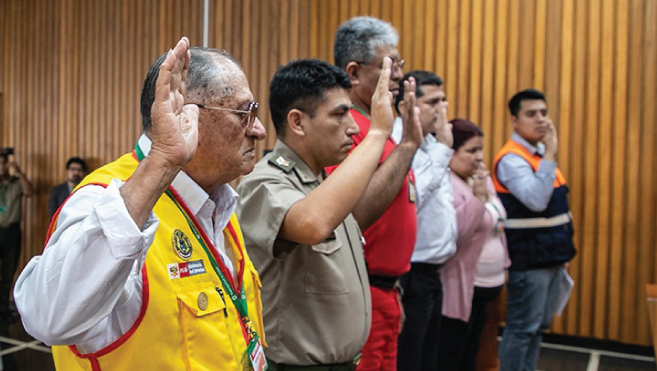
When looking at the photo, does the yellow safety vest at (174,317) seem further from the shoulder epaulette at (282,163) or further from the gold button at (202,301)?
the shoulder epaulette at (282,163)

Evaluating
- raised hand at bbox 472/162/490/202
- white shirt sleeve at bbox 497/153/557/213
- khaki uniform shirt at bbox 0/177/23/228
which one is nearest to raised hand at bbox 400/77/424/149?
raised hand at bbox 472/162/490/202

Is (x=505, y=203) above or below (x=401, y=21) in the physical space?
below

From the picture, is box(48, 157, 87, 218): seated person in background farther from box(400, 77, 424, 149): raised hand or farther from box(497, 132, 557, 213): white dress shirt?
box(400, 77, 424, 149): raised hand

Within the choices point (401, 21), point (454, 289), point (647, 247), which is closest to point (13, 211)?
point (401, 21)

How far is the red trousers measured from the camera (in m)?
2.06

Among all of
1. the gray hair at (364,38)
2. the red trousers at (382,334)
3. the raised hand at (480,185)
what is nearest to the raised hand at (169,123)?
the red trousers at (382,334)

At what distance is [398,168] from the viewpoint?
1966mm

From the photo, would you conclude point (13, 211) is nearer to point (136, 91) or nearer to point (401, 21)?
point (136, 91)

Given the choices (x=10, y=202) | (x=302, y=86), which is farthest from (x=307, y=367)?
(x=10, y=202)

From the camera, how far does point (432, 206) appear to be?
9.51ft

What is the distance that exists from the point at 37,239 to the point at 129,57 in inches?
100

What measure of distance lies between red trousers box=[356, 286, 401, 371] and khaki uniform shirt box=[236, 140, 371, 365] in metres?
0.41

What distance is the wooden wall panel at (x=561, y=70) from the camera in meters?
4.74

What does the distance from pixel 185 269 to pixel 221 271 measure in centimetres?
12
